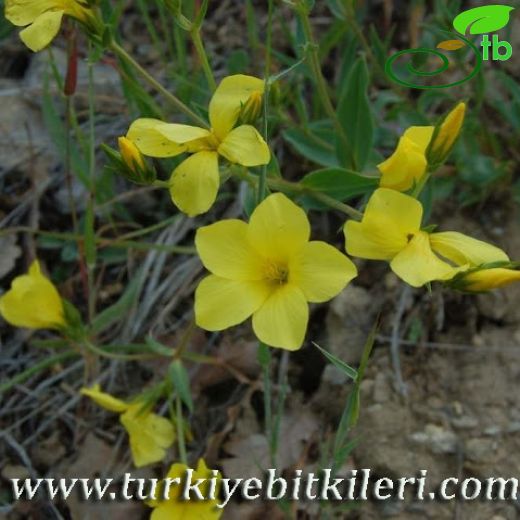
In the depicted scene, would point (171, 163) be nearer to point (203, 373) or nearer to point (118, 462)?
point (203, 373)

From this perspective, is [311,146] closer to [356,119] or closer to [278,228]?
[356,119]

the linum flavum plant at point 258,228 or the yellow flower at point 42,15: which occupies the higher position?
the yellow flower at point 42,15

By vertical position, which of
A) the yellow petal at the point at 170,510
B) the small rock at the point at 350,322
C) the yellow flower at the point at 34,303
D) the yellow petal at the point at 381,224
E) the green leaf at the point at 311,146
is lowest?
the small rock at the point at 350,322

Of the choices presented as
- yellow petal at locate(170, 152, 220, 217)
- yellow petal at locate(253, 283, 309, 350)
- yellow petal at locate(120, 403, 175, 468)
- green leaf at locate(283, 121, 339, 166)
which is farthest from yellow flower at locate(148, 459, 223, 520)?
green leaf at locate(283, 121, 339, 166)

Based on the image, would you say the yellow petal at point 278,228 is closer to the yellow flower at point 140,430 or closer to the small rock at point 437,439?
the yellow flower at point 140,430

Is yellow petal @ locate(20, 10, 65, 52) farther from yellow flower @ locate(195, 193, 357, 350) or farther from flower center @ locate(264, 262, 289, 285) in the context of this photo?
flower center @ locate(264, 262, 289, 285)

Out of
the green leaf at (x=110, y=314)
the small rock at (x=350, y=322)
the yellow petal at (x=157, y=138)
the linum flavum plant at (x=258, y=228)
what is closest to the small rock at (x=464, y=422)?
the small rock at (x=350, y=322)

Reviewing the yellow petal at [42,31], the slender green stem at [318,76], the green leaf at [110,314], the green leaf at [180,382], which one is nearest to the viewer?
the yellow petal at [42,31]
